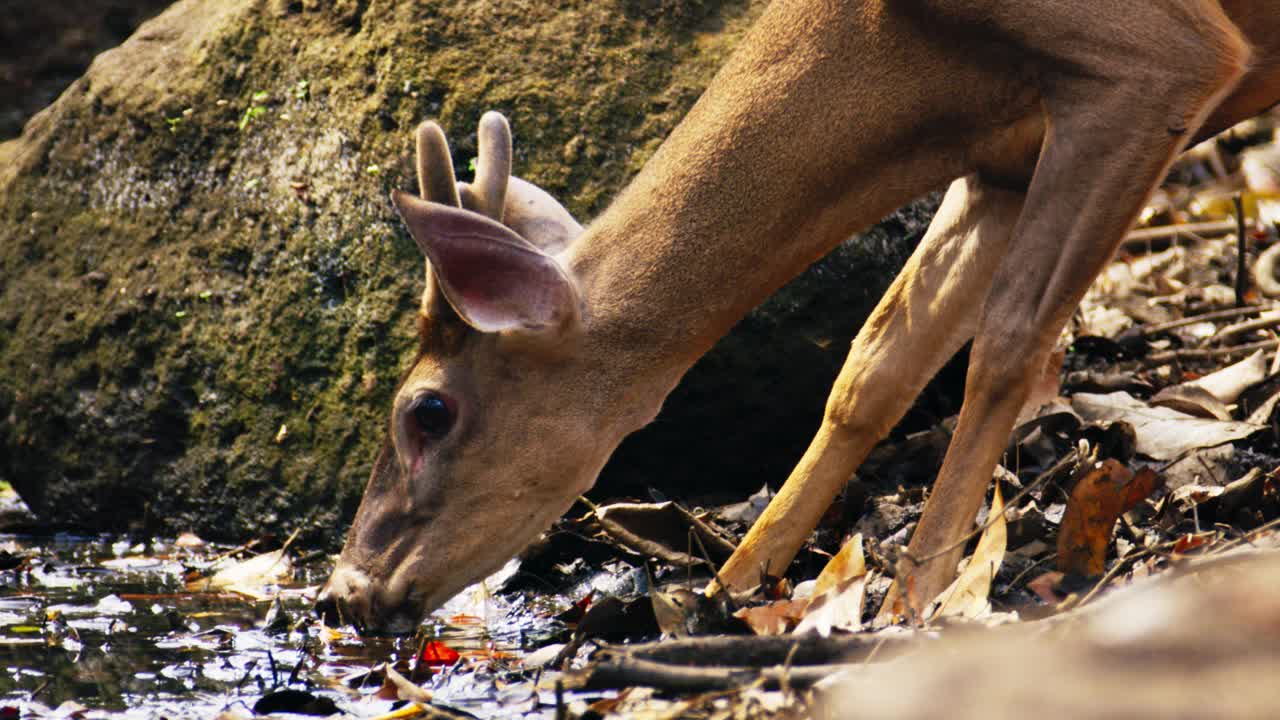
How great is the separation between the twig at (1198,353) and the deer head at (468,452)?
3113mm

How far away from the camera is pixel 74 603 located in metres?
5.05

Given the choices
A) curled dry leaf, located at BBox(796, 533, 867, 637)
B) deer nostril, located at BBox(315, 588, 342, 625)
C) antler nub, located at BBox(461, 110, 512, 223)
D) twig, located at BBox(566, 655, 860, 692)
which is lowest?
curled dry leaf, located at BBox(796, 533, 867, 637)

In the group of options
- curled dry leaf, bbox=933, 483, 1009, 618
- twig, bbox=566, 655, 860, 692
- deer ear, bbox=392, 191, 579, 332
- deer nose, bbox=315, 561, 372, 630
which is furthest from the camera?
deer nose, bbox=315, 561, 372, 630

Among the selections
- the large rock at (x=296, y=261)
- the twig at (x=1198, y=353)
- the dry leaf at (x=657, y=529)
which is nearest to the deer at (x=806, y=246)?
the dry leaf at (x=657, y=529)

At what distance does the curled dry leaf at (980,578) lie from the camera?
12.2ft

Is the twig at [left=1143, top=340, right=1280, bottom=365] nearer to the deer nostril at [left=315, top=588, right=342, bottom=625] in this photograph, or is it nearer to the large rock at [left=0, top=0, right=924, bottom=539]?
the large rock at [left=0, top=0, right=924, bottom=539]

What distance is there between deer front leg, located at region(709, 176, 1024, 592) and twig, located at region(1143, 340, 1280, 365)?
2100mm

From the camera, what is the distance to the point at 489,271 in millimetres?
4488

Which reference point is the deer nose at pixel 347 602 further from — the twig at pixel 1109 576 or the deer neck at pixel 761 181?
the twig at pixel 1109 576

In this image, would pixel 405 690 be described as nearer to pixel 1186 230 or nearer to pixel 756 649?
pixel 756 649

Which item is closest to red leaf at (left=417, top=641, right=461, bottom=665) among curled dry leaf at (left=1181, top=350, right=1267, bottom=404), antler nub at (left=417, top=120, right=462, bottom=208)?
antler nub at (left=417, top=120, right=462, bottom=208)

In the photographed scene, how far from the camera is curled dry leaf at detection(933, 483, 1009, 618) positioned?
3.71 meters

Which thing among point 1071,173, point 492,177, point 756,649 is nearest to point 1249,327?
point 1071,173

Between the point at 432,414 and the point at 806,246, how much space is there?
1.33m
